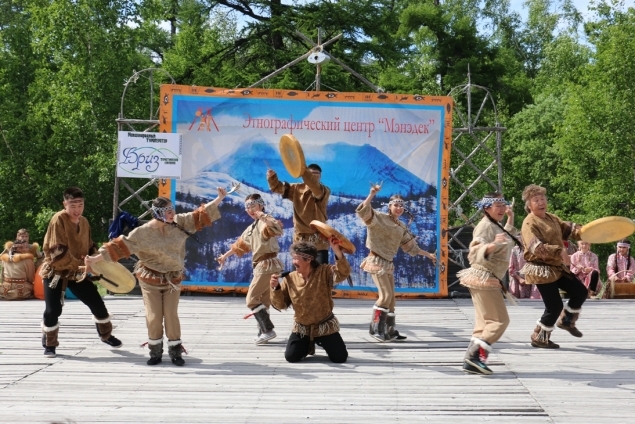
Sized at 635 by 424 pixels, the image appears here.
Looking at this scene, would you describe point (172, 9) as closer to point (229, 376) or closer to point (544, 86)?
point (544, 86)

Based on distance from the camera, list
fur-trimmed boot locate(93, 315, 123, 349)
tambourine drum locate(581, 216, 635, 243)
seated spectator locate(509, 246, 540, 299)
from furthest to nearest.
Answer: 1. seated spectator locate(509, 246, 540, 299)
2. fur-trimmed boot locate(93, 315, 123, 349)
3. tambourine drum locate(581, 216, 635, 243)

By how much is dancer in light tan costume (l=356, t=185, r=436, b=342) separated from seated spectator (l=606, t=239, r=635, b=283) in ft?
15.4

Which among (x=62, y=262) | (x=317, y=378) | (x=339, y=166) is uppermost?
(x=339, y=166)

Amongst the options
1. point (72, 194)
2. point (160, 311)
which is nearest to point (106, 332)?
point (160, 311)

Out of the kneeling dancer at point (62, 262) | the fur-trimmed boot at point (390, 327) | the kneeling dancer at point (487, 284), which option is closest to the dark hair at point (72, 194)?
the kneeling dancer at point (62, 262)

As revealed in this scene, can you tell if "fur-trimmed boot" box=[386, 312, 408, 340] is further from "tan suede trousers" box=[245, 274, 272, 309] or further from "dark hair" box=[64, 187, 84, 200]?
"dark hair" box=[64, 187, 84, 200]

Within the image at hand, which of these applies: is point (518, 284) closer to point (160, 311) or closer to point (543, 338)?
point (543, 338)

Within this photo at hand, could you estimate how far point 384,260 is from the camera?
26.2ft

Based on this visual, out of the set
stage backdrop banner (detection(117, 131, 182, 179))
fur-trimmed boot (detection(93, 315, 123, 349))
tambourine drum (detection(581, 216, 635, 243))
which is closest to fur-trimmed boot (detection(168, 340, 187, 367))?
fur-trimmed boot (detection(93, 315, 123, 349))

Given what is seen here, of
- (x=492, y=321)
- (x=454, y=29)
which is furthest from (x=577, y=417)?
(x=454, y=29)

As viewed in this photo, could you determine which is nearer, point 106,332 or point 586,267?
point 106,332

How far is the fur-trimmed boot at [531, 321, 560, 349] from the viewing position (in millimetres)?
7638

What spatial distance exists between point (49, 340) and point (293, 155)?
7.95 feet

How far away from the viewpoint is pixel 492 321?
21.7 feet
